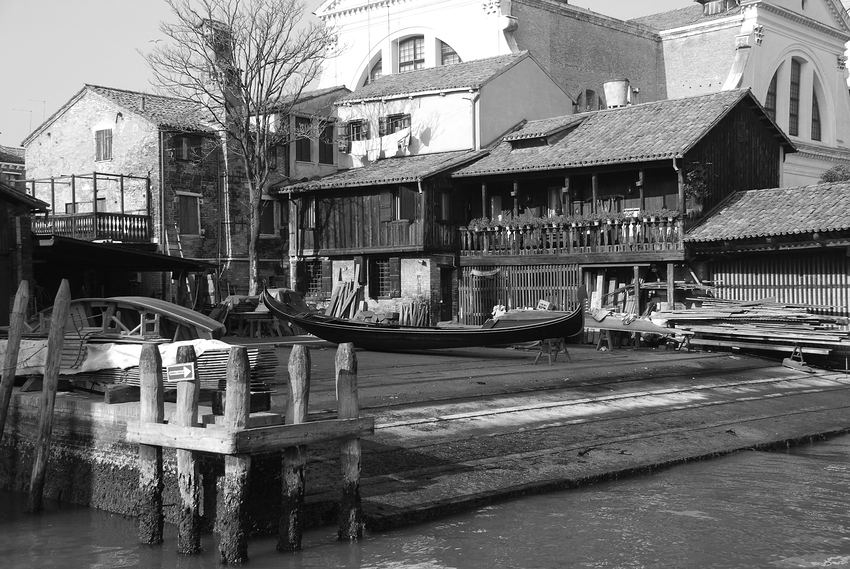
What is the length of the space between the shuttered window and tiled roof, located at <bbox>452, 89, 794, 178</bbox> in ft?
35.8

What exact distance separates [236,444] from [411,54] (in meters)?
32.6

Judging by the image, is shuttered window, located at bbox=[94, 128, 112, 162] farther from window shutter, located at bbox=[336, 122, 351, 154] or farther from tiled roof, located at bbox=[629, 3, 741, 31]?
tiled roof, located at bbox=[629, 3, 741, 31]

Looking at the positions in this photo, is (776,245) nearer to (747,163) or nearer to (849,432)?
(747,163)

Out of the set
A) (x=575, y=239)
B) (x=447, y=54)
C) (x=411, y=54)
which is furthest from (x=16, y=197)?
(x=411, y=54)

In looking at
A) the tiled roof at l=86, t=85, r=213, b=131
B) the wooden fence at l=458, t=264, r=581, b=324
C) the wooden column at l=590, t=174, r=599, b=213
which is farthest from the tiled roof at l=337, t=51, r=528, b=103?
the wooden fence at l=458, t=264, r=581, b=324

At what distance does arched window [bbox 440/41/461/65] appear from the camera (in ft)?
128

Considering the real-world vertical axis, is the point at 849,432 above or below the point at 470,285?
below

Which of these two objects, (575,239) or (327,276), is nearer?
(575,239)

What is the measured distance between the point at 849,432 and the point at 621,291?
10.2 meters

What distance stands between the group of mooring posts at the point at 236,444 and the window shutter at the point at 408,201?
64.7 feet

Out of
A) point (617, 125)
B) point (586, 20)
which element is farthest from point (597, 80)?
point (617, 125)

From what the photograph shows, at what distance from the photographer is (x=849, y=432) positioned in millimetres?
16906

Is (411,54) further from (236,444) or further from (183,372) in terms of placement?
(236,444)

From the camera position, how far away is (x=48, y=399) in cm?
1222
